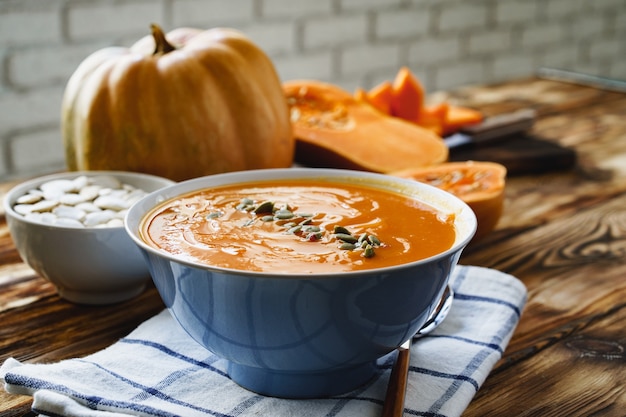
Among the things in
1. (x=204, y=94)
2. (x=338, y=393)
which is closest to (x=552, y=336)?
(x=338, y=393)

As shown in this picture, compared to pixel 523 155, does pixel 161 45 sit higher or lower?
higher

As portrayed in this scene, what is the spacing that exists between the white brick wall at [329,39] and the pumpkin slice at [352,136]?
3.33ft

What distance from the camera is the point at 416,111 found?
1.48 metres

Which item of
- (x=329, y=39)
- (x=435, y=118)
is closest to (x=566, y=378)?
(x=435, y=118)

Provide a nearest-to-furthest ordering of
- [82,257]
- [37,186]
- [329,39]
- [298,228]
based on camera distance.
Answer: [298,228], [82,257], [37,186], [329,39]

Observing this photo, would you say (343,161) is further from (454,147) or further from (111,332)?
(111,332)

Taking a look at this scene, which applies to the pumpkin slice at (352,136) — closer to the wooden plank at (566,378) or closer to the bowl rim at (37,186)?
the bowl rim at (37,186)

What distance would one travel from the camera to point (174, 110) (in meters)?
1.06

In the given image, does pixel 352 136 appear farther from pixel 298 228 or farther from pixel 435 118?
pixel 298 228

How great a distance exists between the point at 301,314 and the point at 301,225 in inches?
5.1

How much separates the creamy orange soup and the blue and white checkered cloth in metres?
0.12

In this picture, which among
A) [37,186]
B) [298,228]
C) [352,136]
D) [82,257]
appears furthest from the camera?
[352,136]

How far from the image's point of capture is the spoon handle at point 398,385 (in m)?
0.62

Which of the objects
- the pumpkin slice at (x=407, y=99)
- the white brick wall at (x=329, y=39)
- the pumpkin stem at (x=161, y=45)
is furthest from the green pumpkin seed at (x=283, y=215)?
the white brick wall at (x=329, y=39)
